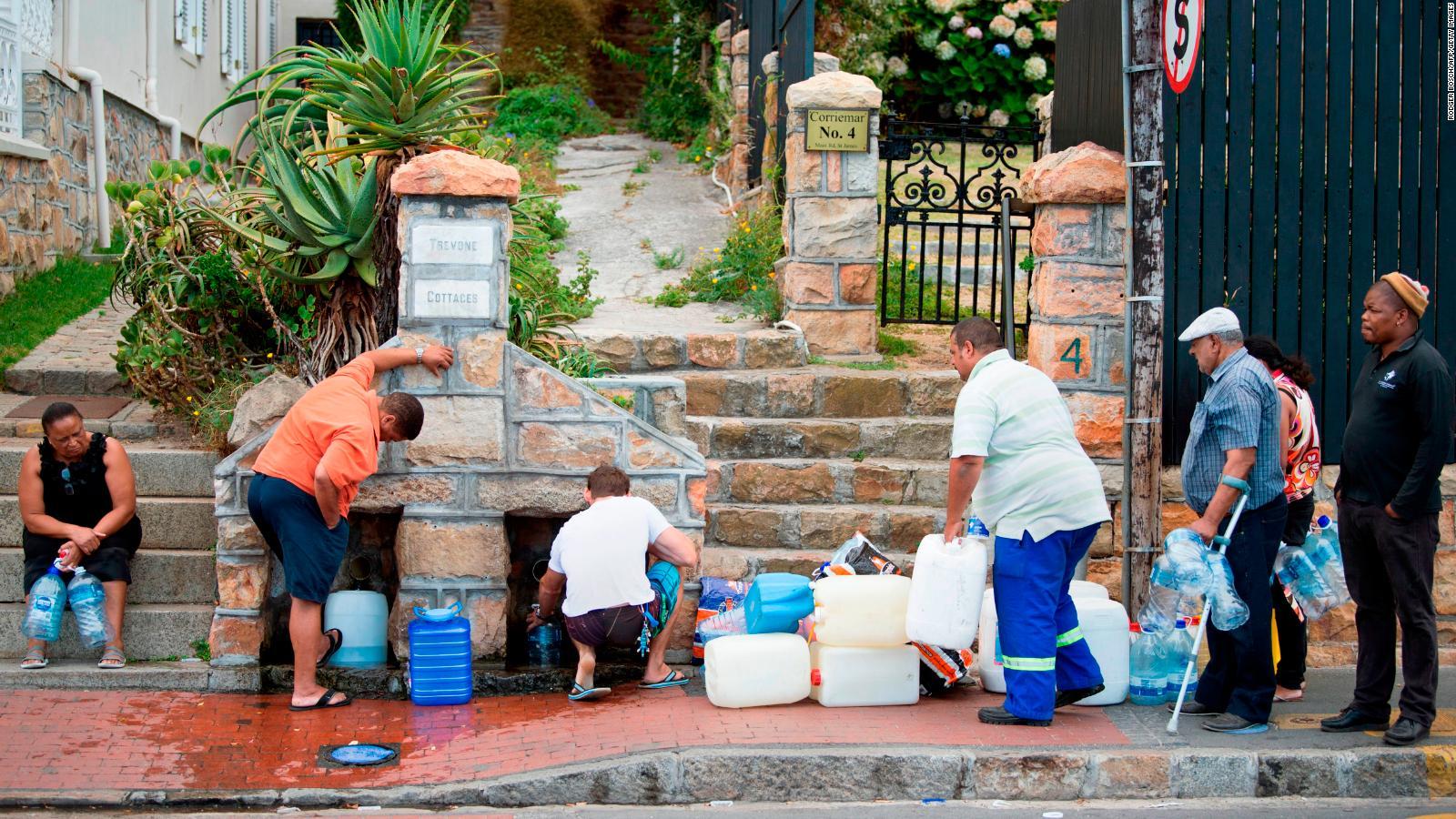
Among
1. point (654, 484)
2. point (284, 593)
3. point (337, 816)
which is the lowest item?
point (337, 816)

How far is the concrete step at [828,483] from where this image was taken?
26.9 feet

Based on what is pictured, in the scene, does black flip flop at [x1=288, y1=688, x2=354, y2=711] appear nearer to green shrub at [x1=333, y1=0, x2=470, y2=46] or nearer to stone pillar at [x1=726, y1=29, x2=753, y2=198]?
stone pillar at [x1=726, y1=29, x2=753, y2=198]

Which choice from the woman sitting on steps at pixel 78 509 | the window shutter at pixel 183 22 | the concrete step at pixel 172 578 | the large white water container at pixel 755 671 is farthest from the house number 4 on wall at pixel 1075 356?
the window shutter at pixel 183 22

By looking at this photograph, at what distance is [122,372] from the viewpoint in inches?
323

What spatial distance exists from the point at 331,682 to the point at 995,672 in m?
3.25

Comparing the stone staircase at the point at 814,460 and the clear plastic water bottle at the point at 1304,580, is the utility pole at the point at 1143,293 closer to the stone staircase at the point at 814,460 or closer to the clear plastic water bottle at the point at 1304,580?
the clear plastic water bottle at the point at 1304,580

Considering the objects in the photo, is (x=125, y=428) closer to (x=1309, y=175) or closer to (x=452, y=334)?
(x=452, y=334)

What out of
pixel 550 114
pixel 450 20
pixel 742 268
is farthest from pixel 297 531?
pixel 450 20

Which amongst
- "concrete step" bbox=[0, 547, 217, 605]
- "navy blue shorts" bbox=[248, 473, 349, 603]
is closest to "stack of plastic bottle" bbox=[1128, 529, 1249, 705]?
"navy blue shorts" bbox=[248, 473, 349, 603]

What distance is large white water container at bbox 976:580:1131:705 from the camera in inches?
251

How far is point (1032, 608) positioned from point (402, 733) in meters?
2.83

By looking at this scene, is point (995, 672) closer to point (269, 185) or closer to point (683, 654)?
point (683, 654)

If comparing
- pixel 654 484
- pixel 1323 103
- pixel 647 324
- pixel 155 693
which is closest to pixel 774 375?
pixel 647 324

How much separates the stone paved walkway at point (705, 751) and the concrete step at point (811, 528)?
169 centimetres
